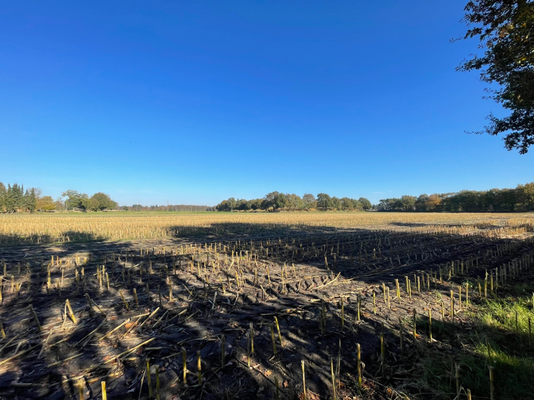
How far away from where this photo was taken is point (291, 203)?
12494 centimetres

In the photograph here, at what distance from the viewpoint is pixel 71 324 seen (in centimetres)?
520

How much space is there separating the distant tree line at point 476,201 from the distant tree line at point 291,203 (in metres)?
25.8

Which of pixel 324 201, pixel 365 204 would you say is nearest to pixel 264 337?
pixel 324 201

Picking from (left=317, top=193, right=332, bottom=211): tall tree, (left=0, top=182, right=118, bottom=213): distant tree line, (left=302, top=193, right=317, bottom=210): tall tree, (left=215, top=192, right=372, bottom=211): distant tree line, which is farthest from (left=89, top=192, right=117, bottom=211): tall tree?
(left=317, top=193, right=332, bottom=211): tall tree

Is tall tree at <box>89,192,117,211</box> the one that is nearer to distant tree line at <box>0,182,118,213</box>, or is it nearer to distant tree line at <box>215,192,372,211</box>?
distant tree line at <box>0,182,118,213</box>

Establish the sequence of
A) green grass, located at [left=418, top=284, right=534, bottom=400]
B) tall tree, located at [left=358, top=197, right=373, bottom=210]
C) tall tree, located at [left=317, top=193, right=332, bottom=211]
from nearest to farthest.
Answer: green grass, located at [left=418, top=284, right=534, bottom=400] < tall tree, located at [left=317, top=193, right=332, bottom=211] < tall tree, located at [left=358, top=197, right=373, bottom=210]

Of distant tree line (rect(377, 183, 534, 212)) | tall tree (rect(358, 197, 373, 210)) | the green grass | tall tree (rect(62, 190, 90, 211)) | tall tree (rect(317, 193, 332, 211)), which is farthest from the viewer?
tall tree (rect(358, 197, 373, 210))

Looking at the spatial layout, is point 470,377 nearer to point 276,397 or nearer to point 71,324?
point 276,397

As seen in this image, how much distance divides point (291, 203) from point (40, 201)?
11466 cm

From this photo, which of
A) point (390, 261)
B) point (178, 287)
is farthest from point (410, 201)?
point (178, 287)

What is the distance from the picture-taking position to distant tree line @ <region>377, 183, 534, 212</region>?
246 feet

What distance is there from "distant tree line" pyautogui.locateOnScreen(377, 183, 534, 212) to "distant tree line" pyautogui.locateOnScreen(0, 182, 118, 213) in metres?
147

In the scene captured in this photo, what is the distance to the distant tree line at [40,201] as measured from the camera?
84500 millimetres

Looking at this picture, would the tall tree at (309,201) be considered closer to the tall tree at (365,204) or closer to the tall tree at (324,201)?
the tall tree at (324,201)
